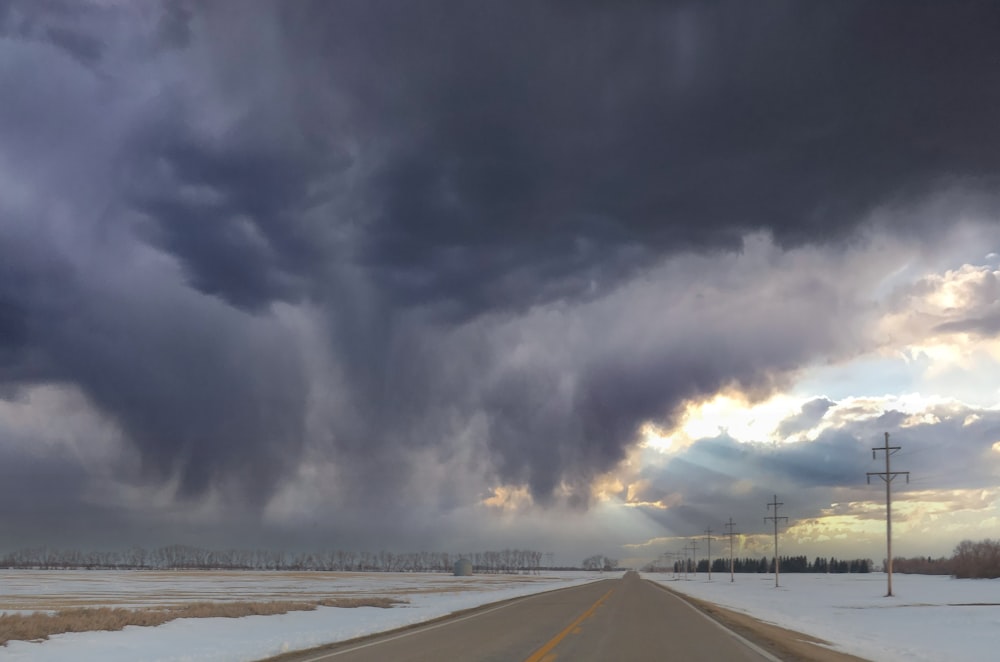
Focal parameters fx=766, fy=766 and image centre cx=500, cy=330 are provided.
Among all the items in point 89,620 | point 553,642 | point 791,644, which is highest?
point 553,642

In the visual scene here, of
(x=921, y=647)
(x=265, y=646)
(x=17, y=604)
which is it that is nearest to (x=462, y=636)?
(x=265, y=646)

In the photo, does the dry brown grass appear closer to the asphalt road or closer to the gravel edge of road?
the asphalt road

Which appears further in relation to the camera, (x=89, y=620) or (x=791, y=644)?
(x=89, y=620)

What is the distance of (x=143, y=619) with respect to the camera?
27.6m

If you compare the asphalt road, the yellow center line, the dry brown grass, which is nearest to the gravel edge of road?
the asphalt road

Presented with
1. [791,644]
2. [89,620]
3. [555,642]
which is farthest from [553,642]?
[89,620]

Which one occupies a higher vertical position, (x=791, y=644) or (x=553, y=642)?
(x=553, y=642)

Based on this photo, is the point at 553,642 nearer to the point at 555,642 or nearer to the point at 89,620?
the point at 555,642

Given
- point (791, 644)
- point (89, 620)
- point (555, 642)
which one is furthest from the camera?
point (89, 620)

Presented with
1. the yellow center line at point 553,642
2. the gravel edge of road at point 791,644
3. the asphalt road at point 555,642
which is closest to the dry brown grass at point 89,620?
the asphalt road at point 555,642

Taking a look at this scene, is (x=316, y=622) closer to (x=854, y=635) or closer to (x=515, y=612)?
(x=515, y=612)

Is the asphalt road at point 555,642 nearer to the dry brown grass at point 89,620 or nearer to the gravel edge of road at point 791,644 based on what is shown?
the gravel edge of road at point 791,644

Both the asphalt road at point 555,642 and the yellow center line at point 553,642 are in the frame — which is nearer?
the yellow center line at point 553,642

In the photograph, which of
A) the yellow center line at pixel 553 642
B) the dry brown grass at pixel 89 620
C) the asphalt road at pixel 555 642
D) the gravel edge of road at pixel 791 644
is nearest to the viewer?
the yellow center line at pixel 553 642
